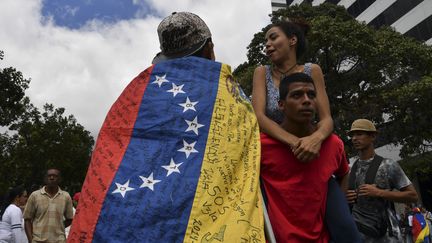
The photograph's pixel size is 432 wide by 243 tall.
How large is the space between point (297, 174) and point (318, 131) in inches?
9.3

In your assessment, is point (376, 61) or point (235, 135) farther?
point (376, 61)

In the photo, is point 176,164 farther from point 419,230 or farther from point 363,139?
point 419,230

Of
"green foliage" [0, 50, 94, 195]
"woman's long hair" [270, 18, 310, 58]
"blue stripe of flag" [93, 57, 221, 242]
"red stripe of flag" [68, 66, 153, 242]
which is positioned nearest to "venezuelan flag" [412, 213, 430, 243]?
"woman's long hair" [270, 18, 310, 58]

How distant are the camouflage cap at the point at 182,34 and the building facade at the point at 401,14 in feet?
89.3

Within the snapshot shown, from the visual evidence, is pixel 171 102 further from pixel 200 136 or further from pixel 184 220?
pixel 184 220

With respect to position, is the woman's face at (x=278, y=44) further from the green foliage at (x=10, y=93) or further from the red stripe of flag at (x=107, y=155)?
the green foliage at (x=10, y=93)

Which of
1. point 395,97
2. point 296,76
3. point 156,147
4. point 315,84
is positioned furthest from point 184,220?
point 395,97

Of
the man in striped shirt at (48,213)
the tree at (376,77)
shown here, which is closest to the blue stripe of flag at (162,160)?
the man in striped shirt at (48,213)

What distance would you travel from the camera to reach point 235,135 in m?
2.08

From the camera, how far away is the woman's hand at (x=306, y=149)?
2.12 m

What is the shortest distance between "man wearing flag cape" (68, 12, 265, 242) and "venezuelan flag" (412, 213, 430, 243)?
343 inches

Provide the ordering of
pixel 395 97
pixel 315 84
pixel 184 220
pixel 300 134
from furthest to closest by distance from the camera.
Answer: pixel 395 97, pixel 315 84, pixel 300 134, pixel 184 220

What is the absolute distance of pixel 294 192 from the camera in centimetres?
217

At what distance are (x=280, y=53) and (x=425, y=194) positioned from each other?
95.4 ft
